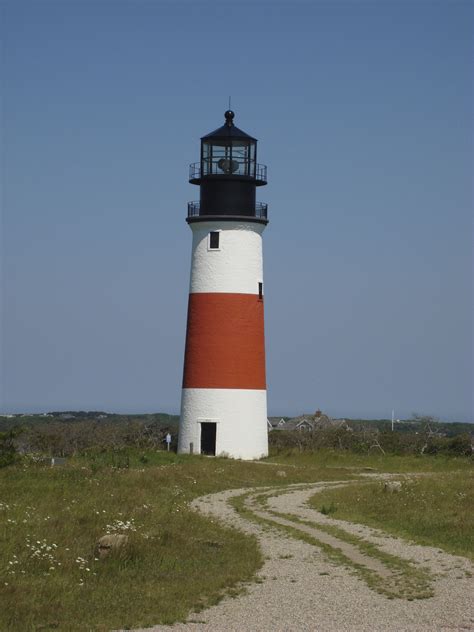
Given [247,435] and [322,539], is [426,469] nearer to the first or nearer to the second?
[247,435]

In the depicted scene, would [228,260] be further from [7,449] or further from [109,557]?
[109,557]

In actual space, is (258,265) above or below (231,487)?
above

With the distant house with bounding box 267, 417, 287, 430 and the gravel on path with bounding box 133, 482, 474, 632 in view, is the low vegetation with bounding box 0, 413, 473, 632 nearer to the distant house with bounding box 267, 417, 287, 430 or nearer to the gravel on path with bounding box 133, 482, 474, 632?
the gravel on path with bounding box 133, 482, 474, 632

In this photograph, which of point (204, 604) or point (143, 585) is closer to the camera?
point (204, 604)

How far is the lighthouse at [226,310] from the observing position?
4338cm

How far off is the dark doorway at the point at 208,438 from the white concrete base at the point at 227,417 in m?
0.15

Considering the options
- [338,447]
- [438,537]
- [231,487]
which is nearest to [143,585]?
[438,537]

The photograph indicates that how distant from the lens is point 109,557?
18.1 m

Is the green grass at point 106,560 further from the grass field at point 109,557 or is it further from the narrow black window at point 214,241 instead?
the narrow black window at point 214,241

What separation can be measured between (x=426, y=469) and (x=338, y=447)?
9983mm

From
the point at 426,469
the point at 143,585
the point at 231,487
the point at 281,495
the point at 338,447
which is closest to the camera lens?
the point at 143,585

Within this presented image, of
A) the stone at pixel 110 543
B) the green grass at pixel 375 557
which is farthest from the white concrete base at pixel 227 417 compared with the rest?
the stone at pixel 110 543

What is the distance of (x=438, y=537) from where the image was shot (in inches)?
853

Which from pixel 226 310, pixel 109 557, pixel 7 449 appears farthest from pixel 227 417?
pixel 109 557
